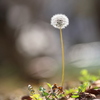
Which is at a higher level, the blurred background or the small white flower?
the blurred background

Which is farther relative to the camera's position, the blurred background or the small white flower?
the blurred background

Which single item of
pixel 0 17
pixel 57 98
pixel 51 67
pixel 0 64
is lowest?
pixel 57 98

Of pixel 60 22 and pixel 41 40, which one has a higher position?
pixel 41 40

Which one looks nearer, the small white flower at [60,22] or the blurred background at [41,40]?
the small white flower at [60,22]

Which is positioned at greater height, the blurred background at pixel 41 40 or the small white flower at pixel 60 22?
the blurred background at pixel 41 40

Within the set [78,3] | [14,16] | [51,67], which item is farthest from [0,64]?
[78,3]

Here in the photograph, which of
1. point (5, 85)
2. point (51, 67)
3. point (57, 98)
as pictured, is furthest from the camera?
point (51, 67)

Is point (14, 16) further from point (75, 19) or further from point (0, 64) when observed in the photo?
point (75, 19)

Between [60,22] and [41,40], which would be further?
[41,40]
